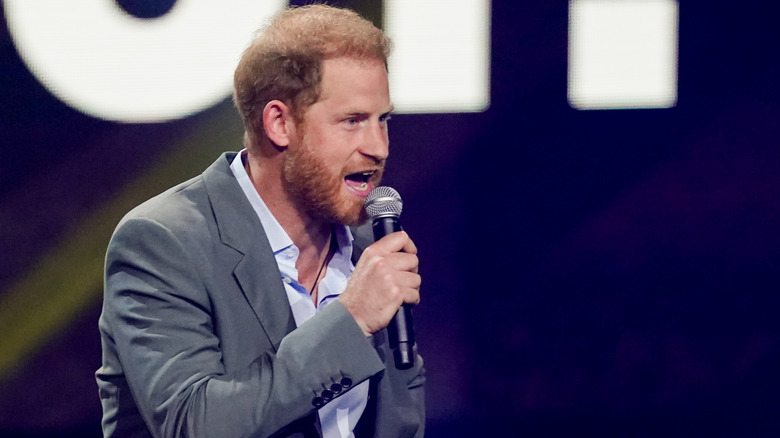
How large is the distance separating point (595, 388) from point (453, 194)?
2.56ft

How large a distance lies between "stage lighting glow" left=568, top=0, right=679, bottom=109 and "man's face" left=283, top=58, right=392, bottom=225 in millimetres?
1120

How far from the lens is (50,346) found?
2656mm

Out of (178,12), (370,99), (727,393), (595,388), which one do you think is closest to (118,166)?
(178,12)

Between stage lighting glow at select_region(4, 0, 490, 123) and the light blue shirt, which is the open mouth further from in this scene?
stage lighting glow at select_region(4, 0, 490, 123)

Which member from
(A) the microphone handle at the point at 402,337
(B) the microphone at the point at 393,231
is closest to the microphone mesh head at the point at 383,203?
(B) the microphone at the point at 393,231

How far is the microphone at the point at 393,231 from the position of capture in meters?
1.42

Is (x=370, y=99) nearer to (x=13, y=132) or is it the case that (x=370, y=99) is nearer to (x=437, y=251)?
(x=437, y=251)

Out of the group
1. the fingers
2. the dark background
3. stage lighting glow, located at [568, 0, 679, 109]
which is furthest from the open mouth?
stage lighting glow, located at [568, 0, 679, 109]

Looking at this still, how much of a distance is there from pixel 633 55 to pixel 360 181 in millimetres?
1295

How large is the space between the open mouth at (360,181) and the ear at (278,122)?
155 mm

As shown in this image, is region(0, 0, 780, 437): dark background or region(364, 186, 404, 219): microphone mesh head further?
region(0, 0, 780, 437): dark background

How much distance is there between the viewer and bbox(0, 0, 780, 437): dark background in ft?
8.71

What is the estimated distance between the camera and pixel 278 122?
5.87ft

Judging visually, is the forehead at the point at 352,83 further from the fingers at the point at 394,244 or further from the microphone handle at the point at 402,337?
the microphone handle at the point at 402,337
